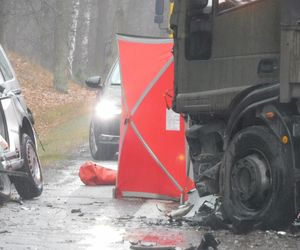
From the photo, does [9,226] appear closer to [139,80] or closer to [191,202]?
[191,202]

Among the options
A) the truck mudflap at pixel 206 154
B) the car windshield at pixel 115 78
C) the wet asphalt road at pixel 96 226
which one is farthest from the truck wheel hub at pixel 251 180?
the car windshield at pixel 115 78

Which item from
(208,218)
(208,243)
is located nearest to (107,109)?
(208,218)

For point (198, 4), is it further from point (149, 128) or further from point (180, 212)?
point (149, 128)

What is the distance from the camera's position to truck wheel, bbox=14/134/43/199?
35.8 ft

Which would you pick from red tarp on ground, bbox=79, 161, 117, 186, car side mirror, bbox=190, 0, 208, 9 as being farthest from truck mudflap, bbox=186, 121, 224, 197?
red tarp on ground, bbox=79, 161, 117, 186

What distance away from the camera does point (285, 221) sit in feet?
25.1

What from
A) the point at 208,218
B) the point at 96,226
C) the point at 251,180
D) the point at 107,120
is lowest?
the point at 96,226

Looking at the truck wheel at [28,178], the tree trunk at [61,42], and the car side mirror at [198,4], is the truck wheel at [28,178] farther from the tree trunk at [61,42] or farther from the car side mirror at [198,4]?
the tree trunk at [61,42]

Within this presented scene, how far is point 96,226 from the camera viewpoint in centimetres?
871

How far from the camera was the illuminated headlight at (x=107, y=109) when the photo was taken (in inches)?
626

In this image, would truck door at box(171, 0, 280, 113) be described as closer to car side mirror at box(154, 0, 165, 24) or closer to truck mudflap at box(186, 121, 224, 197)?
truck mudflap at box(186, 121, 224, 197)

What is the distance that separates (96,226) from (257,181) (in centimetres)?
183

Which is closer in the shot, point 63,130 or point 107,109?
point 107,109

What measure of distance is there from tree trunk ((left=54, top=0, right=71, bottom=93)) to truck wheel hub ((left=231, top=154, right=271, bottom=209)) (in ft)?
87.9
